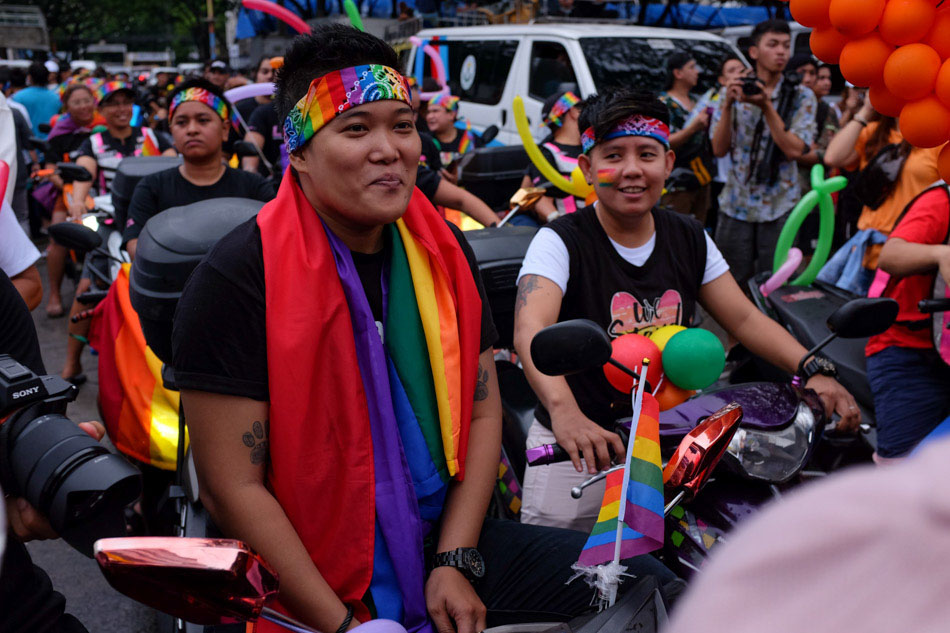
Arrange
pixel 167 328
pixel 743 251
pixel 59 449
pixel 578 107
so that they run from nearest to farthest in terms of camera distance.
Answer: pixel 59 449 < pixel 167 328 < pixel 578 107 < pixel 743 251

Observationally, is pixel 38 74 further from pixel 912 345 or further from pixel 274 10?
pixel 912 345

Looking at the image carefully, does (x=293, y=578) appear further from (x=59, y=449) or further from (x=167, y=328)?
(x=167, y=328)

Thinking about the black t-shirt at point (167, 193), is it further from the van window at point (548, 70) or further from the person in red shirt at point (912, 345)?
the van window at point (548, 70)

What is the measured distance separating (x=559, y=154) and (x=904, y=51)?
3.51 meters

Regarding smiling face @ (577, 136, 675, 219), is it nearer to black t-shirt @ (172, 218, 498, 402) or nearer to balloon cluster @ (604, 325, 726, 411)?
balloon cluster @ (604, 325, 726, 411)

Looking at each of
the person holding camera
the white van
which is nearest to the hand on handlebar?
the person holding camera

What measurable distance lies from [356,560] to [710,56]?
6.95 meters

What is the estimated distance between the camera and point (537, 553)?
2039 millimetres

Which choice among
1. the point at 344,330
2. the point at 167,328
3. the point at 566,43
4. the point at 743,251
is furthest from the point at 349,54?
the point at 566,43

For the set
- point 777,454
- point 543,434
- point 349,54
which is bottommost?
point 543,434

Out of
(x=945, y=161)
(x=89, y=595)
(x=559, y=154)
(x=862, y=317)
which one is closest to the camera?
(x=945, y=161)

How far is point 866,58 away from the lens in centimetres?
197

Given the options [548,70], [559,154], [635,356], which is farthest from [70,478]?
[548,70]

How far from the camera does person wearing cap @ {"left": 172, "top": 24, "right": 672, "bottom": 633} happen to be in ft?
5.88
